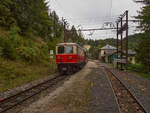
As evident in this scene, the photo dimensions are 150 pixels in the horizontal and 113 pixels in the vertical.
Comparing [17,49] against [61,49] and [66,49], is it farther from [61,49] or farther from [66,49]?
[66,49]

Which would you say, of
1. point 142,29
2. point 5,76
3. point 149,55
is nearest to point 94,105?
point 5,76

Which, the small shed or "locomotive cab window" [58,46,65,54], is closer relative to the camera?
"locomotive cab window" [58,46,65,54]

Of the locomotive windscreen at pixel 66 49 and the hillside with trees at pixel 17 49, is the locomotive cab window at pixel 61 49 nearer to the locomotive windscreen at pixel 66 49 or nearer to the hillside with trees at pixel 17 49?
the locomotive windscreen at pixel 66 49

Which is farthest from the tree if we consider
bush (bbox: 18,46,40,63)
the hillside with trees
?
bush (bbox: 18,46,40,63)

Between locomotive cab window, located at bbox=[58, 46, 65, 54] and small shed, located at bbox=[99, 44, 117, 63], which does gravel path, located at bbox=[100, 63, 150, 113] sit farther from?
small shed, located at bbox=[99, 44, 117, 63]

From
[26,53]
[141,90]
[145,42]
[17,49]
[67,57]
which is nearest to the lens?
Answer: [141,90]

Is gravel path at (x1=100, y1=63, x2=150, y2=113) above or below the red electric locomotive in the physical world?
below

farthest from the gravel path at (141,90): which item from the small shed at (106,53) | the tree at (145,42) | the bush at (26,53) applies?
the small shed at (106,53)

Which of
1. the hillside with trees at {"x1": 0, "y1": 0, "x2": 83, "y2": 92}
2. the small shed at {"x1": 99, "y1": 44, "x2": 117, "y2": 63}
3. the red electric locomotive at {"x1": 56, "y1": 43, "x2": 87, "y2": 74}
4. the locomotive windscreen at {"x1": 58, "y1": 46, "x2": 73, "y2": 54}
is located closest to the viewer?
the hillside with trees at {"x1": 0, "y1": 0, "x2": 83, "y2": 92}

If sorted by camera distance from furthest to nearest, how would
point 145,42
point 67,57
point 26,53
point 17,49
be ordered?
point 145,42 → point 17,49 → point 26,53 → point 67,57

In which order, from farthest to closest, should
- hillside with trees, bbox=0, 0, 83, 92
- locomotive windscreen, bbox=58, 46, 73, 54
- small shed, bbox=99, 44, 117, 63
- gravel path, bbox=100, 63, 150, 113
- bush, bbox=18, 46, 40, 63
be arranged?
1. small shed, bbox=99, 44, 117, 63
2. bush, bbox=18, 46, 40, 63
3. locomotive windscreen, bbox=58, 46, 73, 54
4. hillside with trees, bbox=0, 0, 83, 92
5. gravel path, bbox=100, 63, 150, 113

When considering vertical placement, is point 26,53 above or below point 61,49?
below

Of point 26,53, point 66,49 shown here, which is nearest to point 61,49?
point 66,49

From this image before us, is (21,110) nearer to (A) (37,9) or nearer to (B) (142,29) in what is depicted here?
(B) (142,29)
